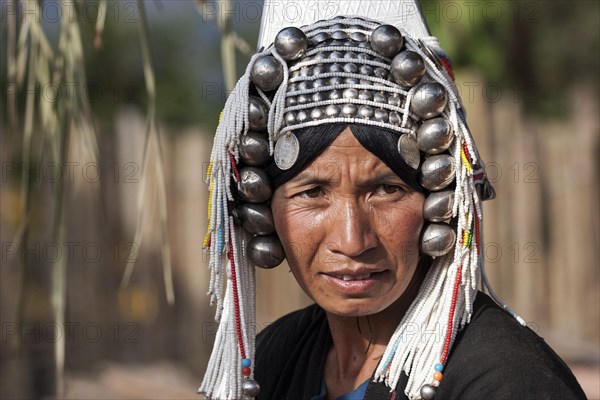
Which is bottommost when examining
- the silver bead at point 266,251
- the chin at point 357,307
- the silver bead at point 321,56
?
the chin at point 357,307

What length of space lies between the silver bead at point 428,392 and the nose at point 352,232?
364 millimetres

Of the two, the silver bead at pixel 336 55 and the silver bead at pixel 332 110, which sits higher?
the silver bead at pixel 336 55

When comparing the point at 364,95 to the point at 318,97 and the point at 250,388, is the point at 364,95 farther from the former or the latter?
the point at 250,388

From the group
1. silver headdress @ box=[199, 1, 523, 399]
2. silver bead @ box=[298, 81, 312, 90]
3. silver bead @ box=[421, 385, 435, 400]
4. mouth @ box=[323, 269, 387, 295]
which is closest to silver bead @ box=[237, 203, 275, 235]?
silver headdress @ box=[199, 1, 523, 399]

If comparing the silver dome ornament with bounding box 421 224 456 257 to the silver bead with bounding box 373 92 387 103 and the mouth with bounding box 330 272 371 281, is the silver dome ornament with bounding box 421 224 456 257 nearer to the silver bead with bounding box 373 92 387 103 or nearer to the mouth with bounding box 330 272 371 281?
the mouth with bounding box 330 272 371 281

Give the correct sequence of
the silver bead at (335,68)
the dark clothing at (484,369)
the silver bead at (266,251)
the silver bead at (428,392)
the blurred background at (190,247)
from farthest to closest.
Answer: the blurred background at (190,247) → the silver bead at (266,251) → the silver bead at (335,68) → the silver bead at (428,392) → the dark clothing at (484,369)

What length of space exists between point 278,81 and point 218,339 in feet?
2.36

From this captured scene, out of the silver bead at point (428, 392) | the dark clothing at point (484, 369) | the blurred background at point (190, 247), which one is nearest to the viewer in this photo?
the dark clothing at point (484, 369)

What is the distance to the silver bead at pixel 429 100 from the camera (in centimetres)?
227

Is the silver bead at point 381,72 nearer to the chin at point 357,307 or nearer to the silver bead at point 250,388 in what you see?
the chin at point 357,307

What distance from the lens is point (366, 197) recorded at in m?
2.30

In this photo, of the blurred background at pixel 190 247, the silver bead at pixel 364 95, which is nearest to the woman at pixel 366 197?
the silver bead at pixel 364 95

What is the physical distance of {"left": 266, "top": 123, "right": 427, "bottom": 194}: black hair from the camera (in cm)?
227

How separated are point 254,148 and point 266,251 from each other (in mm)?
283
